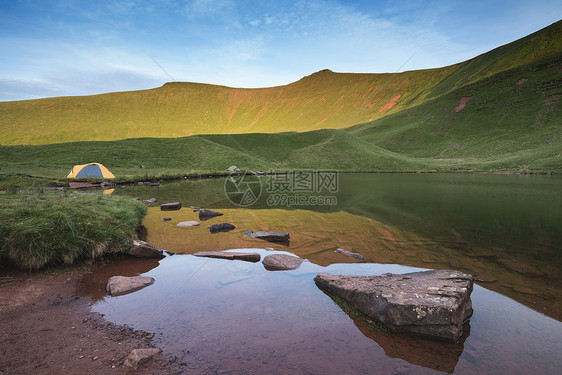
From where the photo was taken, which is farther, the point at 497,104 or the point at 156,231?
the point at 497,104

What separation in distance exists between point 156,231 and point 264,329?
11.0 m

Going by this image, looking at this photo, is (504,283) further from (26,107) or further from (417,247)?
(26,107)

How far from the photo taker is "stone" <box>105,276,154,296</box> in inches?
307

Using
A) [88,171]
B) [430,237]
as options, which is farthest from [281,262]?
[88,171]

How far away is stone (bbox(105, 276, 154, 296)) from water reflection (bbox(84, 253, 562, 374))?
10.2 inches

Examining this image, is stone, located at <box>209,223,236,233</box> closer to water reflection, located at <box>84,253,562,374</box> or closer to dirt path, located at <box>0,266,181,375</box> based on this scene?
water reflection, located at <box>84,253,562,374</box>

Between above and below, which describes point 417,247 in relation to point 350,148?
below

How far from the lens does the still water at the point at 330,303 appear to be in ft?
17.3

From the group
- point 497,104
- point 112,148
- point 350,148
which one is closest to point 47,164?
point 112,148

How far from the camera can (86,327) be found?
6059mm

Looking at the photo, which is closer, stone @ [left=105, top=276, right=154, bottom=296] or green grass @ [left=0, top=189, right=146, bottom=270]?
stone @ [left=105, top=276, right=154, bottom=296]

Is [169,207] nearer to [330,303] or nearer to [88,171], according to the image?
[330,303]

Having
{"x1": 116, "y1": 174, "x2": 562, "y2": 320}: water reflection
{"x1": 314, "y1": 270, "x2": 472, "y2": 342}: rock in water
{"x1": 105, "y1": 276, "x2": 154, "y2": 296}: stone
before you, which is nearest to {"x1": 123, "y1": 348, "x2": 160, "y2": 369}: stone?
{"x1": 105, "y1": 276, "x2": 154, "y2": 296}: stone

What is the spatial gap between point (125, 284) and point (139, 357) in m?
3.74
